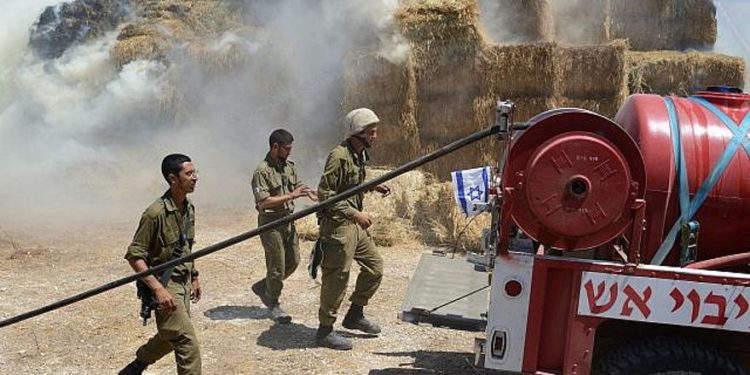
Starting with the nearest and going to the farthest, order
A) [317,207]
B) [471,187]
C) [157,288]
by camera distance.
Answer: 1. [317,207]
2. [157,288]
3. [471,187]

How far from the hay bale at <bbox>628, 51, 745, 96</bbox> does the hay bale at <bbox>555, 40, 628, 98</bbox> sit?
1.19 meters

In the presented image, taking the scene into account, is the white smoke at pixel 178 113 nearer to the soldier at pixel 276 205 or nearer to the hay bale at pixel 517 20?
the hay bale at pixel 517 20

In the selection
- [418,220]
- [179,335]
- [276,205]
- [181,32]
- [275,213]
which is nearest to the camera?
[179,335]

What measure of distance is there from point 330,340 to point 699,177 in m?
3.14

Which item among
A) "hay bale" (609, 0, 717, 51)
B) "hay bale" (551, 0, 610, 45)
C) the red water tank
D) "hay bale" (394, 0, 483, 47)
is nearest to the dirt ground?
the red water tank

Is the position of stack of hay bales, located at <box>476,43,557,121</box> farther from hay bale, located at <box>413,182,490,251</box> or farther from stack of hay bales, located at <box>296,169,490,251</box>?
hay bale, located at <box>413,182,490,251</box>

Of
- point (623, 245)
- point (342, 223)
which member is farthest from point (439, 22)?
point (623, 245)

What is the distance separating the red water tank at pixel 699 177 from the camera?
12.7ft

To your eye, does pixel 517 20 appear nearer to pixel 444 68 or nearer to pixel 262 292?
pixel 444 68

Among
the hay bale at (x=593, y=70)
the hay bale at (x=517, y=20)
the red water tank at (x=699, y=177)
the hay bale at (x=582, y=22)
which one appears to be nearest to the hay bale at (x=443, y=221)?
the hay bale at (x=593, y=70)

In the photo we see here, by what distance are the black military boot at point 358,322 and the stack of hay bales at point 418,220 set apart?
3.23 m

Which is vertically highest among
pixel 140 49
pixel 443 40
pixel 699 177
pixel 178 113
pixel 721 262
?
pixel 443 40

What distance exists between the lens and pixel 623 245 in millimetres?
3910

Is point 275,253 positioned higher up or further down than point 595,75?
further down
